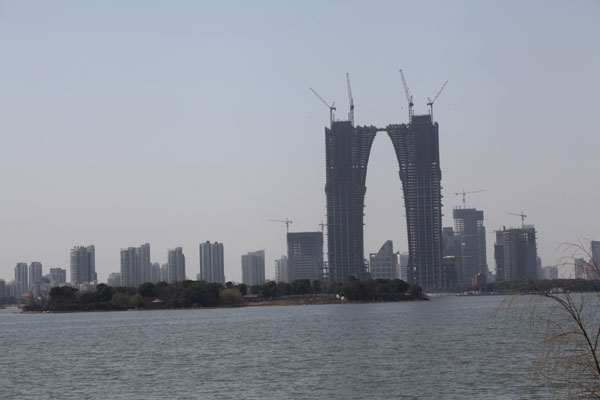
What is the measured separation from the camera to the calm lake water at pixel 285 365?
4847 cm

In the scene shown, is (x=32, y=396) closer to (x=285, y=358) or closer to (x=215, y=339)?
(x=285, y=358)

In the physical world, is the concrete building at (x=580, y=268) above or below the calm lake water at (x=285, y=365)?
above

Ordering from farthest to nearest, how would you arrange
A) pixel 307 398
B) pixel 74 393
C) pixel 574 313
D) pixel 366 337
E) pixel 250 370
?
pixel 366 337
pixel 250 370
pixel 74 393
pixel 307 398
pixel 574 313

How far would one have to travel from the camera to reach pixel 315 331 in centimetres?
10619

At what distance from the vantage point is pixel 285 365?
62.8 meters

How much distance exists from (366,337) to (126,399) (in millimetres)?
46579

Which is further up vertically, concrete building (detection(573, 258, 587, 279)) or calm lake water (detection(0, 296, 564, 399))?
concrete building (detection(573, 258, 587, 279))

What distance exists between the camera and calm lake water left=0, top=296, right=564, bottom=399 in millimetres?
48469

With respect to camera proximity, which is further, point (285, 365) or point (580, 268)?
point (285, 365)

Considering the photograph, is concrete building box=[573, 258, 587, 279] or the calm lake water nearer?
concrete building box=[573, 258, 587, 279]

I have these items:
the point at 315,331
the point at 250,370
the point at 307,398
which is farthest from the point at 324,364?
the point at 315,331

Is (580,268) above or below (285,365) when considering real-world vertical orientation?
above

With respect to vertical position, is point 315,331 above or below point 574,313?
below

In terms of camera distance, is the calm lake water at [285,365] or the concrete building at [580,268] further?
the calm lake water at [285,365]
